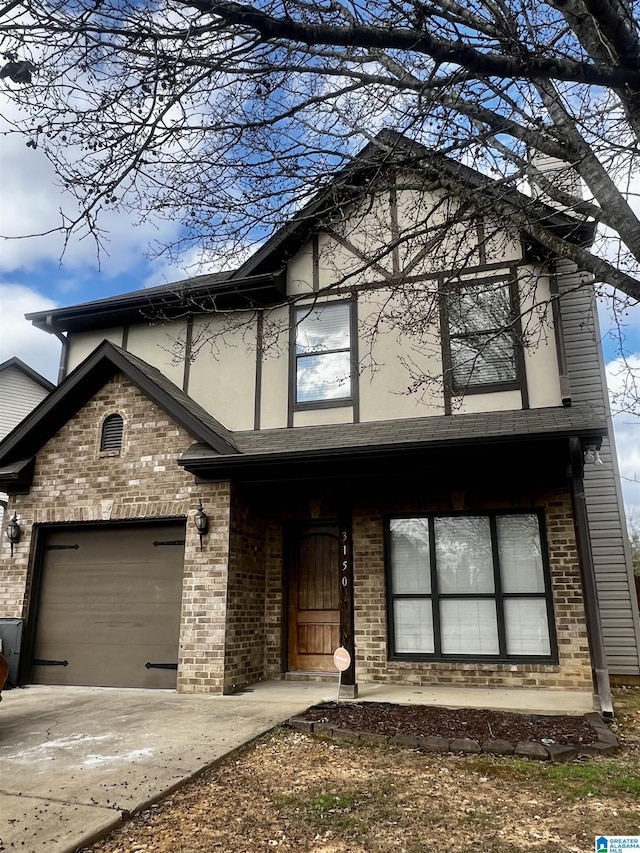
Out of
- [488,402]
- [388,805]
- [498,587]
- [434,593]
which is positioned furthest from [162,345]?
[388,805]

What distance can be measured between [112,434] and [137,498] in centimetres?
107

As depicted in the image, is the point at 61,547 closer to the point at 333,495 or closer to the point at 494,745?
the point at 333,495

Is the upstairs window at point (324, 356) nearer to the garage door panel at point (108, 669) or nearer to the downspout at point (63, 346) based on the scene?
the garage door panel at point (108, 669)

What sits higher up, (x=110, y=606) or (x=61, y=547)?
(x=61, y=547)

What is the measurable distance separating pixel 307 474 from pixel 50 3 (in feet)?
18.2

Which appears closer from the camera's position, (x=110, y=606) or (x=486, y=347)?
(x=486, y=347)

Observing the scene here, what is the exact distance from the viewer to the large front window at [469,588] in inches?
311

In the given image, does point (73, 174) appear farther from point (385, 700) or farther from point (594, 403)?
point (594, 403)

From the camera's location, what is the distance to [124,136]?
438cm

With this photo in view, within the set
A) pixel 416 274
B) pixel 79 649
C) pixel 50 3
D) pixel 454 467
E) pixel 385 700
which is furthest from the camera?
pixel 416 274

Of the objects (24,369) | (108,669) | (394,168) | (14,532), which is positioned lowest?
(108,669)

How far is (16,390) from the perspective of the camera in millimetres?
18297

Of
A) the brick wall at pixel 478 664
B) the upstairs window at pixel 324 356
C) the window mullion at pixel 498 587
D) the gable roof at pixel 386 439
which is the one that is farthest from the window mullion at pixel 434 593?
the upstairs window at pixel 324 356

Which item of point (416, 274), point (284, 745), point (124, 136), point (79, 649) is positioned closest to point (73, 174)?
point (124, 136)
